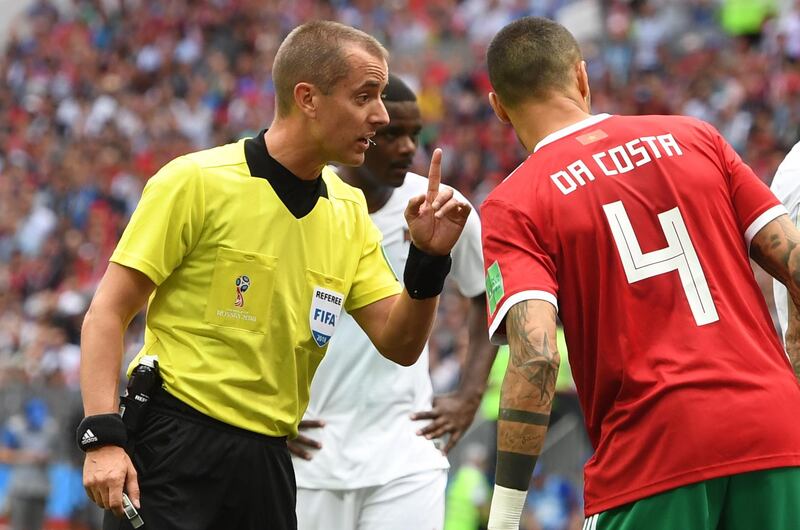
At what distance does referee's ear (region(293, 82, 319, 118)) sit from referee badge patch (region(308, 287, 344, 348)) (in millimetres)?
629

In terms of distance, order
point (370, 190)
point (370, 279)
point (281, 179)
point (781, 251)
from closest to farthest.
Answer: point (781, 251) → point (281, 179) → point (370, 279) → point (370, 190)

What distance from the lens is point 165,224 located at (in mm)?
4488

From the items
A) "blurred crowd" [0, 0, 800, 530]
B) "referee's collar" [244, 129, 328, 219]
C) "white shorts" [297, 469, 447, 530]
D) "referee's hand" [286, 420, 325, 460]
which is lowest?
"white shorts" [297, 469, 447, 530]

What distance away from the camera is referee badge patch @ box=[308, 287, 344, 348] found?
4820 millimetres

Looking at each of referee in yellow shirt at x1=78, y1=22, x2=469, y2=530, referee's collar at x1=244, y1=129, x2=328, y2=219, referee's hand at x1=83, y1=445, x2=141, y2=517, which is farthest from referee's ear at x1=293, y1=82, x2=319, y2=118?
referee's hand at x1=83, y1=445, x2=141, y2=517

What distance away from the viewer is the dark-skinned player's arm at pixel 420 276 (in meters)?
4.62

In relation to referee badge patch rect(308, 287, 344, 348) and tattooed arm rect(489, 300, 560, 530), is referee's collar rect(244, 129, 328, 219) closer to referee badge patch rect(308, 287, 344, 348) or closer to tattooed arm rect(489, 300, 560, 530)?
referee badge patch rect(308, 287, 344, 348)

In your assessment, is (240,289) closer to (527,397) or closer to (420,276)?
(420,276)

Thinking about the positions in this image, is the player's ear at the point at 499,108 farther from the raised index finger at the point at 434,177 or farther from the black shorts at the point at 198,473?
the black shorts at the point at 198,473

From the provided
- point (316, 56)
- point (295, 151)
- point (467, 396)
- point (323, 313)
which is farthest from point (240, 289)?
point (467, 396)

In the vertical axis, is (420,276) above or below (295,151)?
below

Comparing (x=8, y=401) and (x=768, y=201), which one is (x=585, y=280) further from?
(x=8, y=401)

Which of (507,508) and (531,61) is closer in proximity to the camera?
(507,508)

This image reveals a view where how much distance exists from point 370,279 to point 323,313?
314 mm
